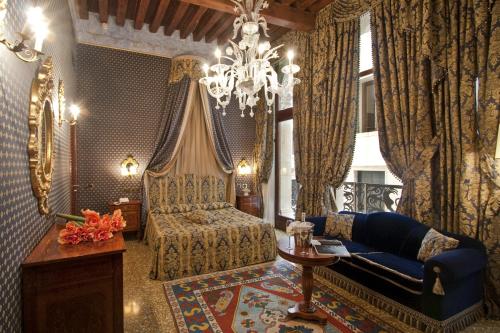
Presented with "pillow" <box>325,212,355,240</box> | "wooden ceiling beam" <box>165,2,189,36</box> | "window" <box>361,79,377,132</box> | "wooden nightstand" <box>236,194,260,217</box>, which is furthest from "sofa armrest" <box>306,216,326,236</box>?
"wooden ceiling beam" <box>165,2,189,36</box>

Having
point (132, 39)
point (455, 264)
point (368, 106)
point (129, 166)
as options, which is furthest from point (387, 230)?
point (132, 39)

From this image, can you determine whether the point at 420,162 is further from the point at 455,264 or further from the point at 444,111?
the point at 455,264

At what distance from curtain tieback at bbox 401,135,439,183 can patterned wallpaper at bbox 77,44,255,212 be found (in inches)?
176

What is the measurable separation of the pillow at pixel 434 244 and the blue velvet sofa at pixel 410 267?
9 cm

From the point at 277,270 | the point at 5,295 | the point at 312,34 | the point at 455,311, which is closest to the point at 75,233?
the point at 5,295

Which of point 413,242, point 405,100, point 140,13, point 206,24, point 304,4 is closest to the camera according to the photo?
point 413,242

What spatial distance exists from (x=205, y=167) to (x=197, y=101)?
1.35 m

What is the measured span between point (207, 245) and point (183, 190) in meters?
1.93

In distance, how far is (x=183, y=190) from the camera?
18.1 ft

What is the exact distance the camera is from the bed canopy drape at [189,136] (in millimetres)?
5363

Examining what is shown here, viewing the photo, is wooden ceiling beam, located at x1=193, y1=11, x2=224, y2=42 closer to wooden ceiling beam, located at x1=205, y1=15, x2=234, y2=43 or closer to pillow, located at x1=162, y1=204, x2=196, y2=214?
wooden ceiling beam, located at x1=205, y1=15, x2=234, y2=43

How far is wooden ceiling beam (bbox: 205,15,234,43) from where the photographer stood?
5020mm

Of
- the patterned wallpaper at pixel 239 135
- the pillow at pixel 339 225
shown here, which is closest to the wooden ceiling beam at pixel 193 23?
the patterned wallpaper at pixel 239 135

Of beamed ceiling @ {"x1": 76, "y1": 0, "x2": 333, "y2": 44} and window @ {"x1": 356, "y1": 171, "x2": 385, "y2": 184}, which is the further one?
window @ {"x1": 356, "y1": 171, "x2": 385, "y2": 184}
